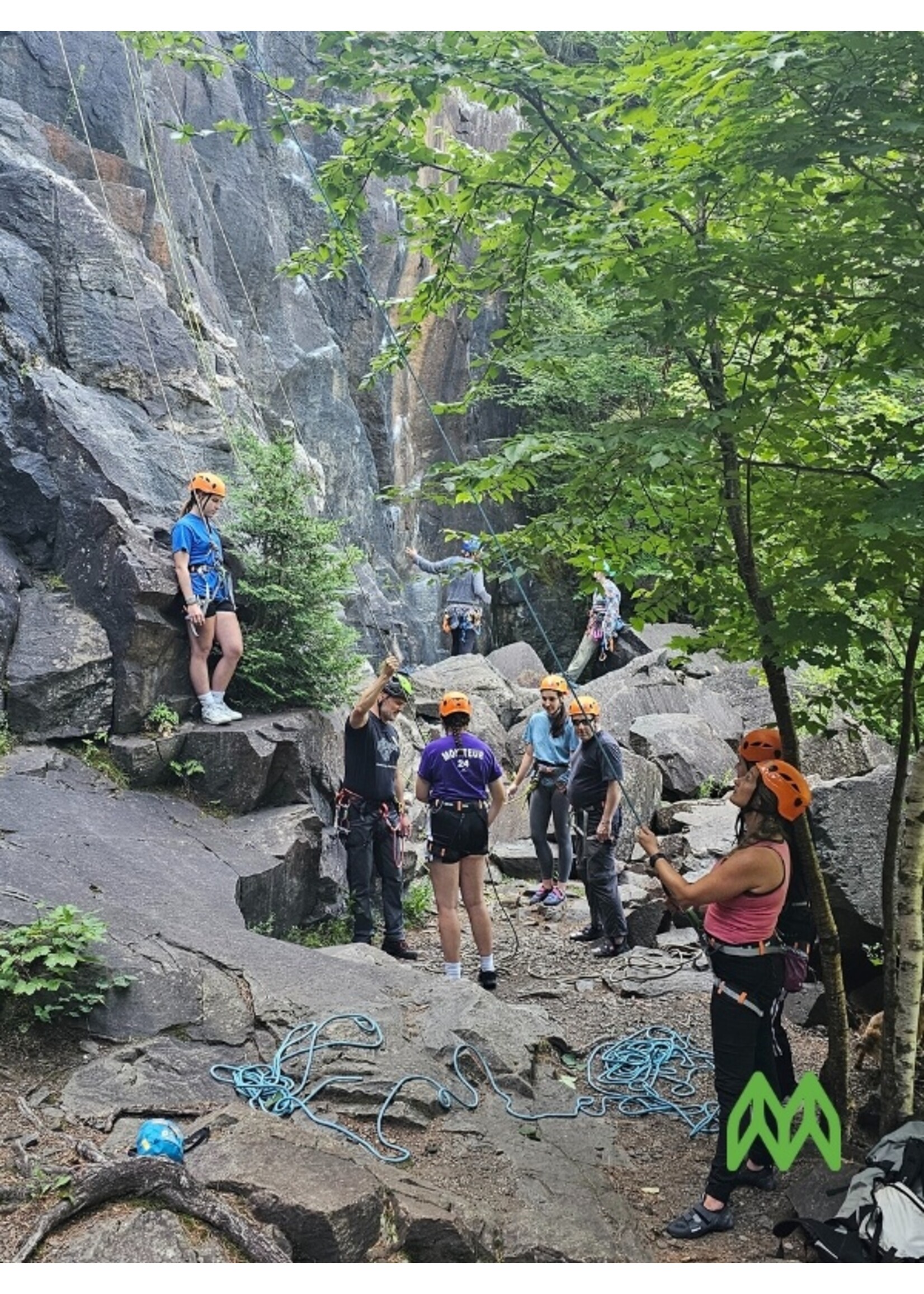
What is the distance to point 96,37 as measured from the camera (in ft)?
29.0

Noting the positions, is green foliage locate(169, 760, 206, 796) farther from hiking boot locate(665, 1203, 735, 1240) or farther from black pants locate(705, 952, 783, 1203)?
hiking boot locate(665, 1203, 735, 1240)

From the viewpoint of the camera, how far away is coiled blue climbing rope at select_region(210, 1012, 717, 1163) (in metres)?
3.80

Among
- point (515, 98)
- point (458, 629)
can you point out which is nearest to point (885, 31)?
point (515, 98)

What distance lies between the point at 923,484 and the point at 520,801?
6.83m

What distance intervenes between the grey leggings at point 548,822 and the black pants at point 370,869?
60.9 inches

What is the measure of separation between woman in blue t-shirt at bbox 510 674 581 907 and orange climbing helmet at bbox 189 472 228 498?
8.87 ft

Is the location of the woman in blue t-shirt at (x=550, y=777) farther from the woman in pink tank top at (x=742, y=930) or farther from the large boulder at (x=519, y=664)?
the large boulder at (x=519, y=664)

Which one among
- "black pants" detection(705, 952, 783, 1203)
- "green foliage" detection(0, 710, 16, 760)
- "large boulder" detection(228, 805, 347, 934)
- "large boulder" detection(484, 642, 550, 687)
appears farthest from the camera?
"large boulder" detection(484, 642, 550, 687)

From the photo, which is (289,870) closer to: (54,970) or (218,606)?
(218,606)

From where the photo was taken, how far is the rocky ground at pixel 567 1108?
121 inches

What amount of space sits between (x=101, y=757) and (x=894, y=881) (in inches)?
184

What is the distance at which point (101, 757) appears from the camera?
6.38 meters

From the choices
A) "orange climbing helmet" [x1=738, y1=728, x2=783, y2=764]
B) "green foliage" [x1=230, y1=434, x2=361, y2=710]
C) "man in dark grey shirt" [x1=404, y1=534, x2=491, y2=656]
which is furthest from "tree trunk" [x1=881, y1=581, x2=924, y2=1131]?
"man in dark grey shirt" [x1=404, y1=534, x2=491, y2=656]

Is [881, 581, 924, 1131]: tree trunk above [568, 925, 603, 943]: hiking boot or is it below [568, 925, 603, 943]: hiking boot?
above
